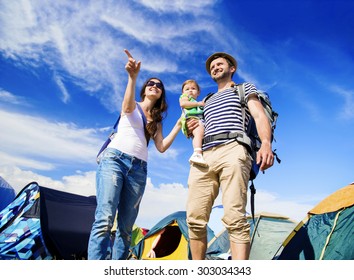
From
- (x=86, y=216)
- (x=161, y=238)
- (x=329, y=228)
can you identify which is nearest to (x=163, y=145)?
(x=329, y=228)

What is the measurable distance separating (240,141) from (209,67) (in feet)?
4.51

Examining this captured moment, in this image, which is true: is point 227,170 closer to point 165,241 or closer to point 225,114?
point 225,114

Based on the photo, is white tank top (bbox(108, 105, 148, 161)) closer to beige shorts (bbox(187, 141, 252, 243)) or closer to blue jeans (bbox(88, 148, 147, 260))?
blue jeans (bbox(88, 148, 147, 260))

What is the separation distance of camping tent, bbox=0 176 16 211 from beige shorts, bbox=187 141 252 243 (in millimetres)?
10497

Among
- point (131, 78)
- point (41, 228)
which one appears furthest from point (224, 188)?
point (41, 228)

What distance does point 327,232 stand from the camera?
4.32 meters

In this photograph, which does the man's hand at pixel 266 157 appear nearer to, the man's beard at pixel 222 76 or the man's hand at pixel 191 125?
the man's beard at pixel 222 76

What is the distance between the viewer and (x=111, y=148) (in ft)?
10.5

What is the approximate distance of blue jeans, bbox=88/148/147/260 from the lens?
2.87m

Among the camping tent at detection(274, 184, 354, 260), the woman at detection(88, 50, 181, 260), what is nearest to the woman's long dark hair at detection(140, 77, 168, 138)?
the woman at detection(88, 50, 181, 260)

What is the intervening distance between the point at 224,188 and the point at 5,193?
1116cm

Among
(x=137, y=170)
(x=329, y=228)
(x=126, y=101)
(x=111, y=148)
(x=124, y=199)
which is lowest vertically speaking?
(x=329, y=228)
